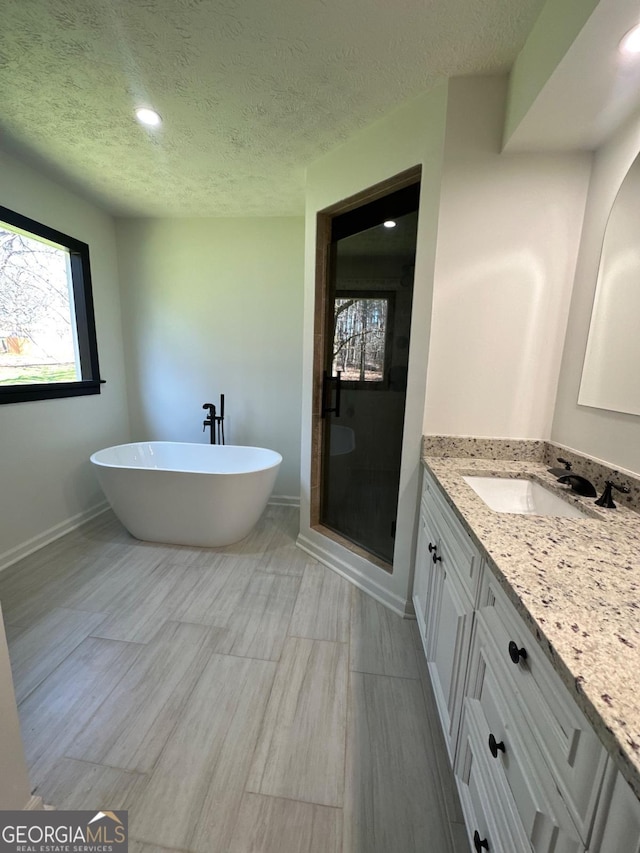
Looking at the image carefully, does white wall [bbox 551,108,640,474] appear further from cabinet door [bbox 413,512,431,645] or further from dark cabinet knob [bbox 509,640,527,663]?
dark cabinet knob [bbox 509,640,527,663]

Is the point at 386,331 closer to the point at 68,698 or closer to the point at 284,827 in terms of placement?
the point at 284,827

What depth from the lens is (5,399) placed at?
2076 millimetres

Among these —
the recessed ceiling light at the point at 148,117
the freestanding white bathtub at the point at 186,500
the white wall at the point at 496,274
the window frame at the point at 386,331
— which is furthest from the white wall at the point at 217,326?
the white wall at the point at 496,274

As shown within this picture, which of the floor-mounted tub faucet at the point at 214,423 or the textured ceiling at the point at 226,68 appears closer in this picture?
the textured ceiling at the point at 226,68

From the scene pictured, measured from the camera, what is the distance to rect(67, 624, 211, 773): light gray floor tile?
Result: 112cm

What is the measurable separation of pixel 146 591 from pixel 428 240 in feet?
7.88

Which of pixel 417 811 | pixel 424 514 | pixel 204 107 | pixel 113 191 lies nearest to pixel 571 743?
pixel 417 811

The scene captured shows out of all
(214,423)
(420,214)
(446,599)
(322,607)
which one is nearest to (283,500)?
(214,423)

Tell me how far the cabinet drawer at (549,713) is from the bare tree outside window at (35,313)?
2971 millimetres

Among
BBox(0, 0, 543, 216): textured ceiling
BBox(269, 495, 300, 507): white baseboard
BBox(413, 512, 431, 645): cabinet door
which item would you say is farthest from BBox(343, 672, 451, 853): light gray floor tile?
→ BBox(0, 0, 543, 216): textured ceiling

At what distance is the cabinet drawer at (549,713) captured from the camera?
0.46 metres

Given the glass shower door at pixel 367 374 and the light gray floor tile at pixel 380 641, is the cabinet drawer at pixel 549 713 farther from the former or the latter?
the glass shower door at pixel 367 374

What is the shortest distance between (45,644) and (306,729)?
1.30 m

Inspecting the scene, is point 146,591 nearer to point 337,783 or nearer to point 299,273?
point 337,783
